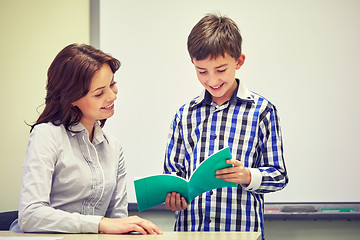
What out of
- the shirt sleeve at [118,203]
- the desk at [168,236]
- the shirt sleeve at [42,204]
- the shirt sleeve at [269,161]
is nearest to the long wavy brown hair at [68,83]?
the shirt sleeve at [42,204]

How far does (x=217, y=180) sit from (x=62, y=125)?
581 mm

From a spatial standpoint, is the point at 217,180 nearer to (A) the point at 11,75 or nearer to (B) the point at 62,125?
(B) the point at 62,125

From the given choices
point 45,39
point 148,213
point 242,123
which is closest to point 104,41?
point 45,39

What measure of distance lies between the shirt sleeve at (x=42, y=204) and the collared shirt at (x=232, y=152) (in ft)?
1.42

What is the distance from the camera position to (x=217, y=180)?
4.87 feet

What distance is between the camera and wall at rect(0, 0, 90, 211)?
2.54 metres

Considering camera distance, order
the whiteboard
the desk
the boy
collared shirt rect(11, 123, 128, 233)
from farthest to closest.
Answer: the whiteboard < the boy < collared shirt rect(11, 123, 128, 233) < the desk

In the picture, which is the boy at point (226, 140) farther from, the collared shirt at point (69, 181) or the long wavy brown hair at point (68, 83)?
the long wavy brown hair at point (68, 83)

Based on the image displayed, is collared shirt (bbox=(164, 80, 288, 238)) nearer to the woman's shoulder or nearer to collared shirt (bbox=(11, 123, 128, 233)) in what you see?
collared shirt (bbox=(11, 123, 128, 233))

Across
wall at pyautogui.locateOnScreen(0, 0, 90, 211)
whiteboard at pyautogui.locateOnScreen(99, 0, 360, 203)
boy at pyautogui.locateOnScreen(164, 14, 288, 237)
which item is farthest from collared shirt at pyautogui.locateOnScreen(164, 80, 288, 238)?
wall at pyautogui.locateOnScreen(0, 0, 90, 211)

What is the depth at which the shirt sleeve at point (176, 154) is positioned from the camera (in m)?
1.70

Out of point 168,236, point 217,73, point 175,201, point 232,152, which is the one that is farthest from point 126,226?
point 217,73

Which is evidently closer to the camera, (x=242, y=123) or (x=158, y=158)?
(x=242, y=123)

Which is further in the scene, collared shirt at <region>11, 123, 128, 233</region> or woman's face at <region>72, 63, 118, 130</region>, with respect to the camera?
woman's face at <region>72, 63, 118, 130</region>
